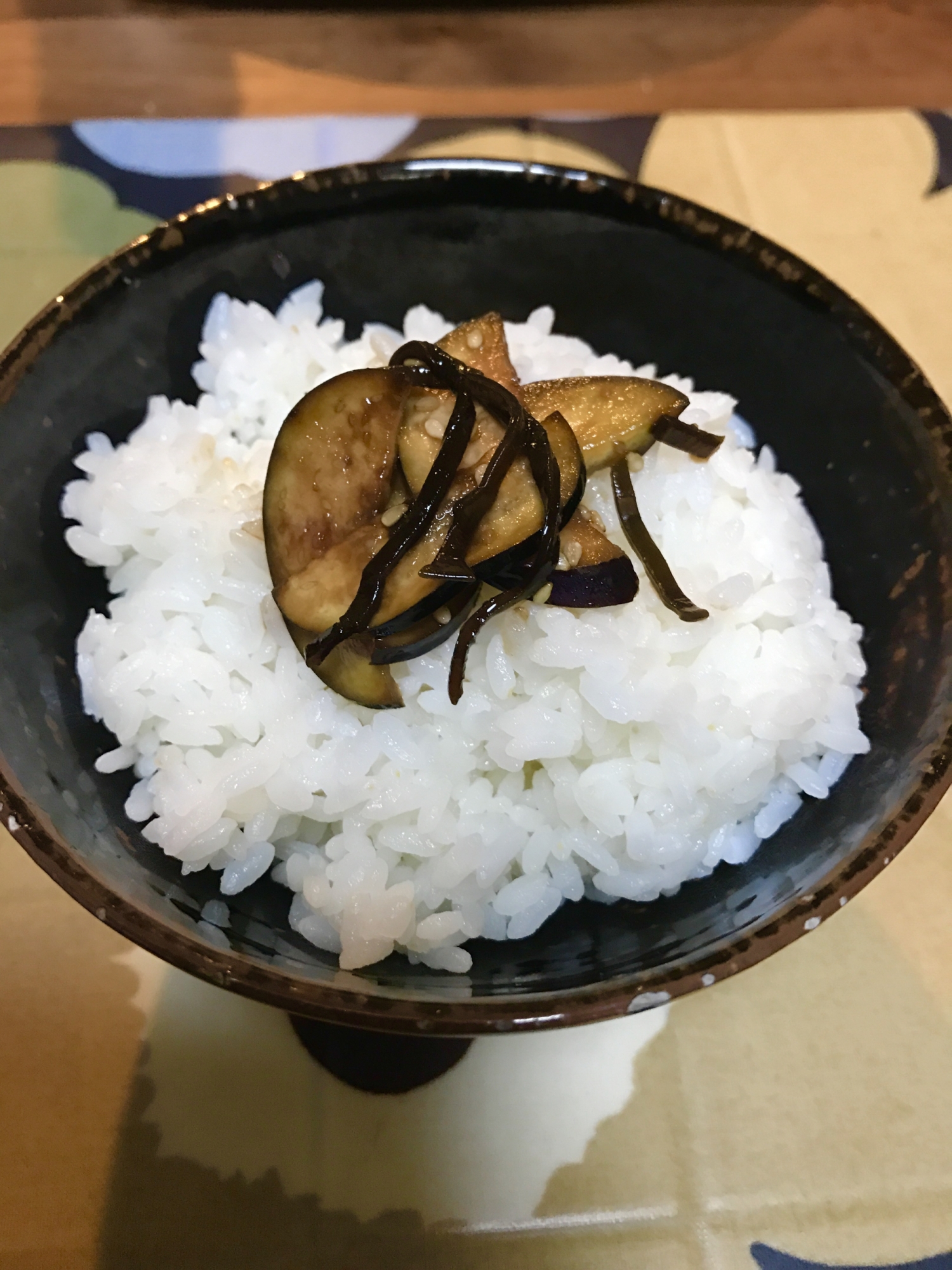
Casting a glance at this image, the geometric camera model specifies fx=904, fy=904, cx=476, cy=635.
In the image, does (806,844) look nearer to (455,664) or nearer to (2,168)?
(455,664)

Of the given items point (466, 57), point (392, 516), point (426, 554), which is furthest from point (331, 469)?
point (466, 57)

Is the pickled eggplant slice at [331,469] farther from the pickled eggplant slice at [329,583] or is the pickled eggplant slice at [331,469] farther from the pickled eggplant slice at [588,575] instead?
the pickled eggplant slice at [588,575]

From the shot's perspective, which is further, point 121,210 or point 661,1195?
point 121,210

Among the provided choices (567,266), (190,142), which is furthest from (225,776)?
(190,142)

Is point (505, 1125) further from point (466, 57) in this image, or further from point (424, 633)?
point (466, 57)

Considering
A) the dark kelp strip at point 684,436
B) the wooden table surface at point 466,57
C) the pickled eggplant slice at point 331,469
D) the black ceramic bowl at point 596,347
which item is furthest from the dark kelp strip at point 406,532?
the wooden table surface at point 466,57

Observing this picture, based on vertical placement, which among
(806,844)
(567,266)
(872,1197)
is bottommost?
(872,1197)

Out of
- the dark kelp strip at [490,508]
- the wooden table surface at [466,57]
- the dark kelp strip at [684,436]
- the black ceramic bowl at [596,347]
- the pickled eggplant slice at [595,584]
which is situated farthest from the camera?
the wooden table surface at [466,57]
